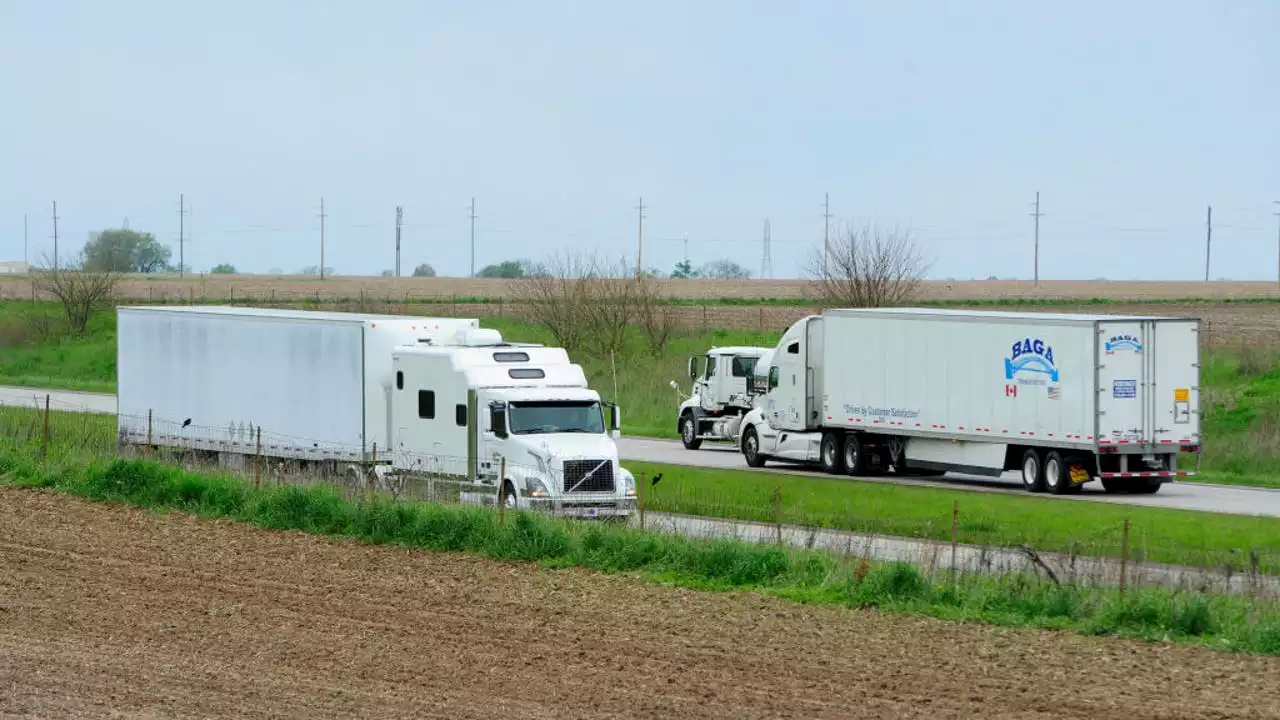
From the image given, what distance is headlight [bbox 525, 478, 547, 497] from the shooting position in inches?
966

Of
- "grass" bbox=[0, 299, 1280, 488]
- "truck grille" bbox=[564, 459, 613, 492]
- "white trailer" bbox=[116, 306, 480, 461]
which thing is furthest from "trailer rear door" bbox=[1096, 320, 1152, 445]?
"white trailer" bbox=[116, 306, 480, 461]

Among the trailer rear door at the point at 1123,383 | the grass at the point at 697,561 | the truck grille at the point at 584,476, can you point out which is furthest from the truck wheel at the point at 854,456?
the grass at the point at 697,561

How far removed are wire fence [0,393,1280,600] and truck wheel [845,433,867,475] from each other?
2666 millimetres

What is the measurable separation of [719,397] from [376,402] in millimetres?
16036

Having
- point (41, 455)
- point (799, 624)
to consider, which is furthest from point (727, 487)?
point (799, 624)

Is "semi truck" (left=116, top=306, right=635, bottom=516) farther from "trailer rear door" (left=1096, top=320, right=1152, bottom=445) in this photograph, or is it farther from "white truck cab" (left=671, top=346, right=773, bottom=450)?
"white truck cab" (left=671, top=346, right=773, bottom=450)

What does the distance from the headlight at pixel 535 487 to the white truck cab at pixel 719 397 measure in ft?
61.6

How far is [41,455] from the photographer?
95.3ft

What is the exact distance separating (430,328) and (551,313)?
35897mm

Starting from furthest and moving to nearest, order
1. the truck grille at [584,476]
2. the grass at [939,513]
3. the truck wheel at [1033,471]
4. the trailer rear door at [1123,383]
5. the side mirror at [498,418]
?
the truck wheel at [1033,471]
the trailer rear door at [1123,383]
the side mirror at [498,418]
the truck grille at [584,476]
the grass at [939,513]

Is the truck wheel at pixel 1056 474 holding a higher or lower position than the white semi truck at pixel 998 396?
lower

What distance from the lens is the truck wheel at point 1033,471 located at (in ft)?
109

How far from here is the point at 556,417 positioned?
26.2m

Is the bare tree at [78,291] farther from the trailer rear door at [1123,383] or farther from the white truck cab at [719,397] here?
the trailer rear door at [1123,383]
